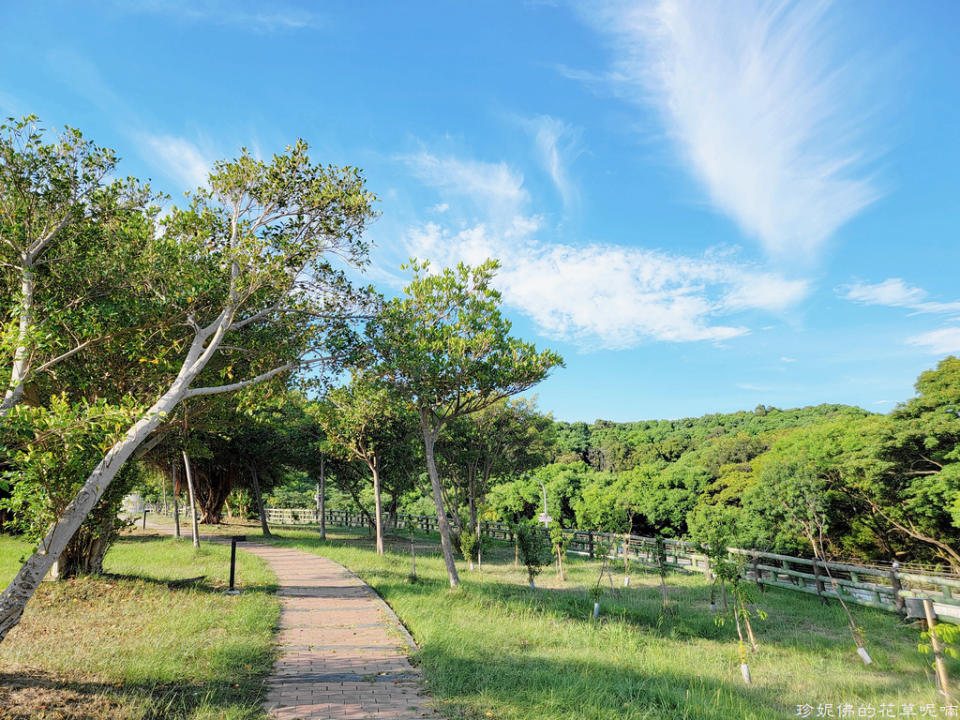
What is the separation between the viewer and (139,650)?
25.5 feet

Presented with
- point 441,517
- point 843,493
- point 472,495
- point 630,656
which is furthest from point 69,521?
point 843,493

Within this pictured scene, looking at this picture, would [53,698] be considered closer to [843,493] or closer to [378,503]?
[378,503]

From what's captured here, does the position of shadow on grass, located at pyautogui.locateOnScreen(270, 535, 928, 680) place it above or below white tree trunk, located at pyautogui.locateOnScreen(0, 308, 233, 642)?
below

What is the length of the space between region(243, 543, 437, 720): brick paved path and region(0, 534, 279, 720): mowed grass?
34cm

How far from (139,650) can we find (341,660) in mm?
2820

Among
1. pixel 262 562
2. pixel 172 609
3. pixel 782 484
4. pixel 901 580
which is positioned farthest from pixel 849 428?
pixel 172 609

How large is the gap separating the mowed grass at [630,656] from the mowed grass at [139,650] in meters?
2.57

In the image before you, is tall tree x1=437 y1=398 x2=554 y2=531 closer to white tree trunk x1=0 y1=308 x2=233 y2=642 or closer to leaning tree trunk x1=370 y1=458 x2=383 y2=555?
leaning tree trunk x1=370 y1=458 x2=383 y2=555

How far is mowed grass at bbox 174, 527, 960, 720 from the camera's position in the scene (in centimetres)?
679

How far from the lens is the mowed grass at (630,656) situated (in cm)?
679

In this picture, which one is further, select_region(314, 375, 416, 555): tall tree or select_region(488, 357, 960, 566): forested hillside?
select_region(314, 375, 416, 555): tall tree

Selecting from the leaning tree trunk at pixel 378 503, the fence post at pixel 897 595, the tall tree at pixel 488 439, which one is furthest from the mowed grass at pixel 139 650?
the fence post at pixel 897 595

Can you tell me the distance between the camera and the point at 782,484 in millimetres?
22438

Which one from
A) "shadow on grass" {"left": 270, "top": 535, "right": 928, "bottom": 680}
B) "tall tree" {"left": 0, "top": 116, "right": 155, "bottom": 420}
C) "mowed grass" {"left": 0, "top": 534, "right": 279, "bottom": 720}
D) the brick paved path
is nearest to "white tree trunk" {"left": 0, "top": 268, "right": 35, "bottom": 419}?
"tall tree" {"left": 0, "top": 116, "right": 155, "bottom": 420}
